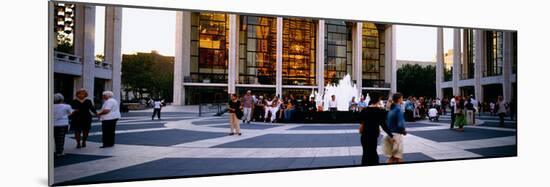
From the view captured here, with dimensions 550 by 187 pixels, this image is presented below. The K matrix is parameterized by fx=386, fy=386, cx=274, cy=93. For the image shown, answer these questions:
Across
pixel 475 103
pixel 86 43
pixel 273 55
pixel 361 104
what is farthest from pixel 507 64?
pixel 86 43

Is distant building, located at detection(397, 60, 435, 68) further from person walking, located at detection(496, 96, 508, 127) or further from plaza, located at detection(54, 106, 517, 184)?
person walking, located at detection(496, 96, 508, 127)

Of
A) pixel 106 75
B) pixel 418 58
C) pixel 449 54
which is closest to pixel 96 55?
pixel 106 75

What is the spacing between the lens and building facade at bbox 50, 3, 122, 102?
5.63 m

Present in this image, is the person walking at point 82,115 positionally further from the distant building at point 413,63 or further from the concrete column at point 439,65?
the concrete column at point 439,65

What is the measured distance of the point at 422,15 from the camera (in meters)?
8.31

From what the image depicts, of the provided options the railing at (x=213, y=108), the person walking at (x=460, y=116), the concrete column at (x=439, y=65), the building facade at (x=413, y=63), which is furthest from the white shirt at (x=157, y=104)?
the person walking at (x=460, y=116)

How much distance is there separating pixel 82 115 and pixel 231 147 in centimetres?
241

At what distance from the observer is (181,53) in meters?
6.95

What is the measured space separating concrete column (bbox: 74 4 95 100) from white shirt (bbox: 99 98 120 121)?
0.25m

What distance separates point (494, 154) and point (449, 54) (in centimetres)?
230

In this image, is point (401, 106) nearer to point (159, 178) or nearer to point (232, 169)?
point (232, 169)

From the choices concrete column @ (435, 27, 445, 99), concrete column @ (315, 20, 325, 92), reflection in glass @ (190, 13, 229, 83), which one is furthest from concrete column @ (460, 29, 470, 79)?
reflection in glass @ (190, 13, 229, 83)

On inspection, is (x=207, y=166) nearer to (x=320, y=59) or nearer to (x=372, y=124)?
(x=372, y=124)

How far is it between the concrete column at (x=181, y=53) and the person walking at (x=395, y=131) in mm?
3548
